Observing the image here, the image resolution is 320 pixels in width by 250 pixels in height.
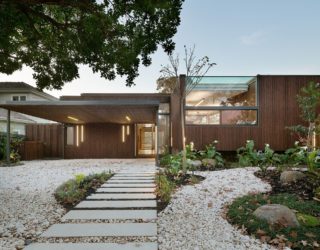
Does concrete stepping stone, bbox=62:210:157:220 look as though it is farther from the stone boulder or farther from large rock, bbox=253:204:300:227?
the stone boulder

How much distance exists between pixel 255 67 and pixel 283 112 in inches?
236

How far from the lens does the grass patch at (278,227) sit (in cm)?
329

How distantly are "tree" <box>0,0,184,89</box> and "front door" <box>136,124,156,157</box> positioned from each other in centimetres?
1060

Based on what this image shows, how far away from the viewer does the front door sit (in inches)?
641

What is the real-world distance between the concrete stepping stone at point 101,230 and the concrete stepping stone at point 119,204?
3.06 ft

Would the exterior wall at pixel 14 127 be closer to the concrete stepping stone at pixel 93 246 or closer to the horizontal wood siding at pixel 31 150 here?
the horizontal wood siding at pixel 31 150

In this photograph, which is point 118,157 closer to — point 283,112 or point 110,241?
point 283,112

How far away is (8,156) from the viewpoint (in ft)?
37.8

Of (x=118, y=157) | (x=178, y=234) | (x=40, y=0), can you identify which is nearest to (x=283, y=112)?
(x=118, y=157)

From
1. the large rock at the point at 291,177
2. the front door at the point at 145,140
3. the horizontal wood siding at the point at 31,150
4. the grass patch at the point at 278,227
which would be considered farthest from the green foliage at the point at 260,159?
the horizontal wood siding at the point at 31,150

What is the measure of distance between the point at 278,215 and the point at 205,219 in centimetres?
98

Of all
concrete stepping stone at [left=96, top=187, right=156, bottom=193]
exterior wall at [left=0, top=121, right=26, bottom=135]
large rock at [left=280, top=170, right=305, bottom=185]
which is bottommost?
concrete stepping stone at [left=96, top=187, right=156, bottom=193]

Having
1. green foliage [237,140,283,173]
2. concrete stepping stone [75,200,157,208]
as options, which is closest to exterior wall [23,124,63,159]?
green foliage [237,140,283,173]

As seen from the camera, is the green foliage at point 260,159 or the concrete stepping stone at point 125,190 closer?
the concrete stepping stone at point 125,190
